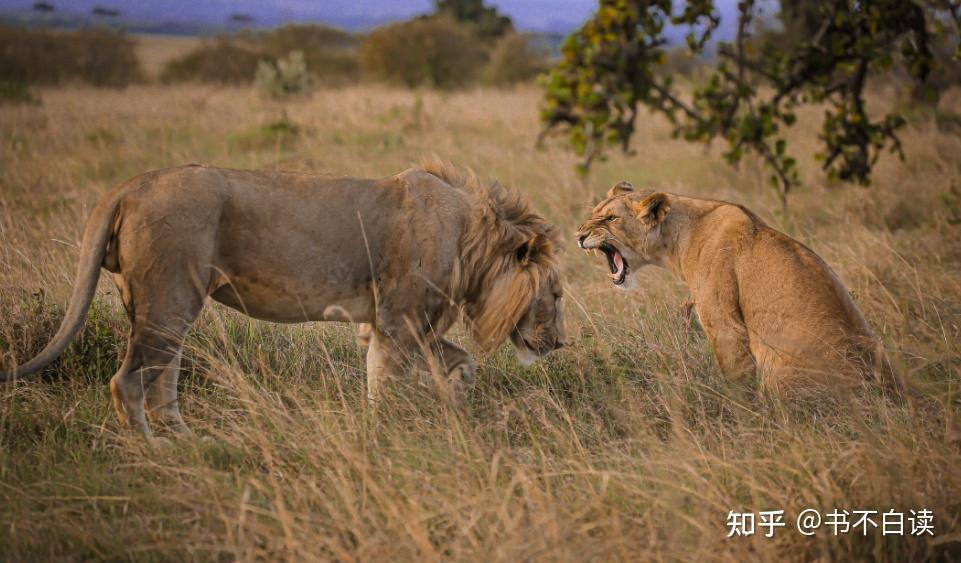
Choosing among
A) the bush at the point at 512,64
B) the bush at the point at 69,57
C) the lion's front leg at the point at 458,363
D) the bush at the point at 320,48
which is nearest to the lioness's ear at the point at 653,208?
the lion's front leg at the point at 458,363

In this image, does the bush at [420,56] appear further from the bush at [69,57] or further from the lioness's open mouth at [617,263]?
the lioness's open mouth at [617,263]

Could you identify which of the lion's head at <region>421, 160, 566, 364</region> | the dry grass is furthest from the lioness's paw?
the dry grass

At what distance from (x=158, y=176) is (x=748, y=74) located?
1560 centimetres

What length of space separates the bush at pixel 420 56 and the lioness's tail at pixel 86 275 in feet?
70.5

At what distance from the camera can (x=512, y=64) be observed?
25797 mm

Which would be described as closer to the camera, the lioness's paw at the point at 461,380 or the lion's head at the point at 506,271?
the lioness's paw at the point at 461,380

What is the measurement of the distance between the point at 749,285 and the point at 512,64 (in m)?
22.4

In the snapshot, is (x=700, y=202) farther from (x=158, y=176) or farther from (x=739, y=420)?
(x=158, y=176)

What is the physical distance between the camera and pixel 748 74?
17.2 meters

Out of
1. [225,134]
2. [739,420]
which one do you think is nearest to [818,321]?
[739,420]

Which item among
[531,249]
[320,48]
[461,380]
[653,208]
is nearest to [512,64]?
[320,48]

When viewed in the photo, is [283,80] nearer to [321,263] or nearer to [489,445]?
[321,263]

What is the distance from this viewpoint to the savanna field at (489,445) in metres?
2.82

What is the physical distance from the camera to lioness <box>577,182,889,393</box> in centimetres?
398
